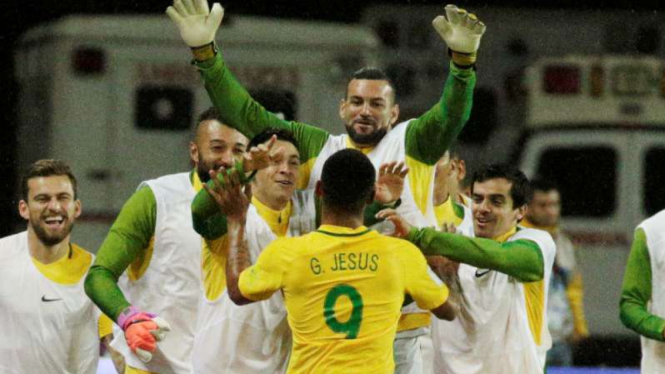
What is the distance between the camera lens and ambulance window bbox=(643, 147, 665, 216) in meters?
15.4

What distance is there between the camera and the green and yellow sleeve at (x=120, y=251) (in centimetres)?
751

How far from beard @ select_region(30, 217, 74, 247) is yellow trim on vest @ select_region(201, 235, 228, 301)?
92cm

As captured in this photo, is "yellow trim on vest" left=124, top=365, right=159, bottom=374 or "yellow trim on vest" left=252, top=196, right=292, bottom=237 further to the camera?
"yellow trim on vest" left=124, top=365, right=159, bottom=374

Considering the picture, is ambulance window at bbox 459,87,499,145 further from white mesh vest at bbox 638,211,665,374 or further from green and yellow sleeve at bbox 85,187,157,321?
green and yellow sleeve at bbox 85,187,157,321

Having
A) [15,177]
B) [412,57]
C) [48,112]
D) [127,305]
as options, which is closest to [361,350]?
[127,305]

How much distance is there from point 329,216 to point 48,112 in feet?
25.3

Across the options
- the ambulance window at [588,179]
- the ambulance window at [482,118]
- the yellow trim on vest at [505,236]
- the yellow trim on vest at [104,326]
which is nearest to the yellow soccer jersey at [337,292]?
the yellow trim on vest at [505,236]

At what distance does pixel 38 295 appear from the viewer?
802 cm

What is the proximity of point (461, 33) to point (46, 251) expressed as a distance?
2271 millimetres

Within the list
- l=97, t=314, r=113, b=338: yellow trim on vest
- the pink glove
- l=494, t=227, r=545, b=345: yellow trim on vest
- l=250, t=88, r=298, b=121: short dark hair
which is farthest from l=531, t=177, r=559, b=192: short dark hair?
the pink glove

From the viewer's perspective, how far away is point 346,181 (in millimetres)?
6605

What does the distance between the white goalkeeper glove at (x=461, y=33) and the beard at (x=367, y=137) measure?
64cm

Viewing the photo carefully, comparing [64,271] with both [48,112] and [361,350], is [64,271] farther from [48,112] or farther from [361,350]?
[48,112]

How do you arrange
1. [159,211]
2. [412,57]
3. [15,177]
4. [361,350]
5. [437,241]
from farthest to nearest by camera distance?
1. [15,177]
2. [412,57]
3. [159,211]
4. [437,241]
5. [361,350]
